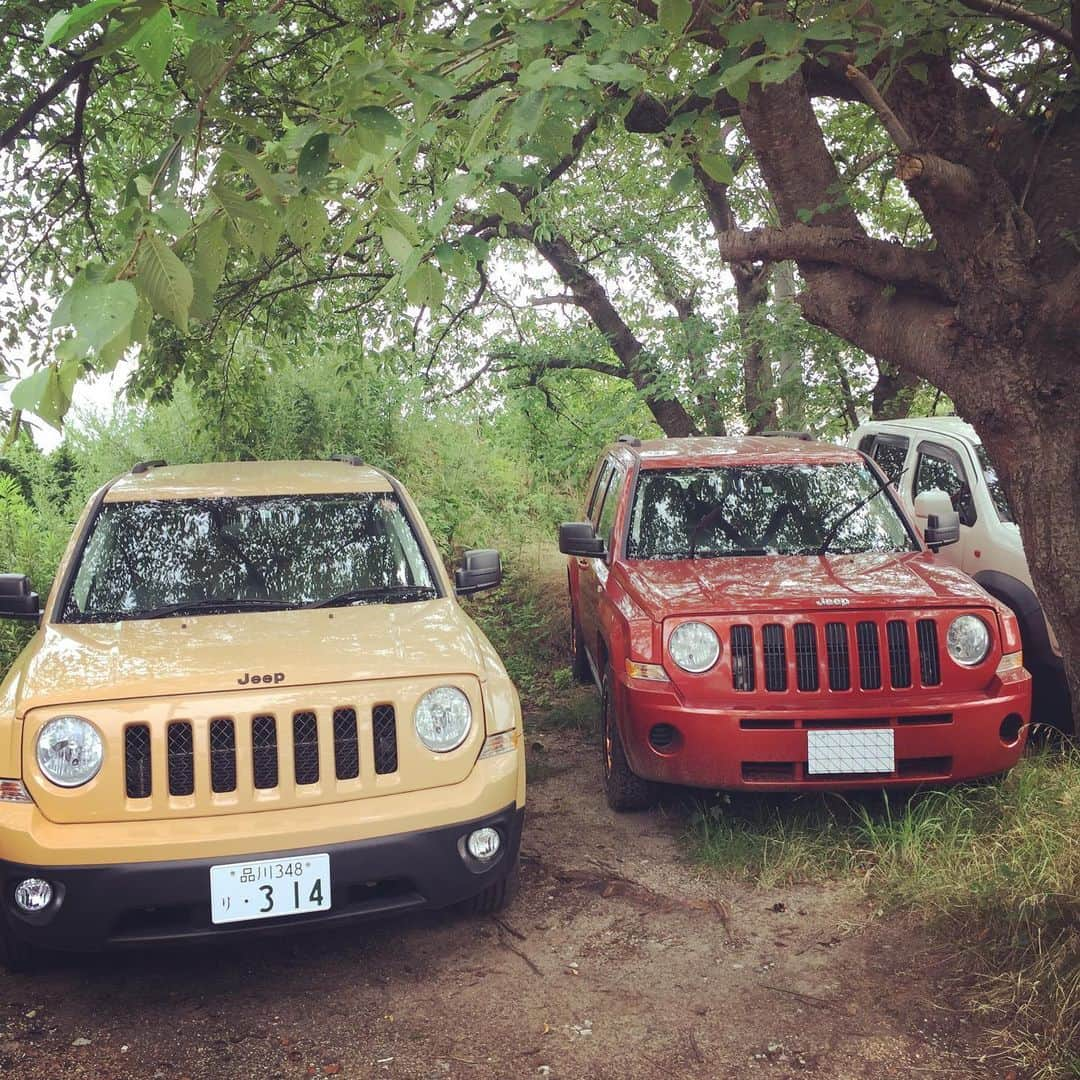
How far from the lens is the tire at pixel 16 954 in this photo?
3691 millimetres

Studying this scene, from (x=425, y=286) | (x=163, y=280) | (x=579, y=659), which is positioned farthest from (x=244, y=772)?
(x=579, y=659)

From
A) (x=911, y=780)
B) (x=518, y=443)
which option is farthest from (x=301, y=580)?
(x=518, y=443)

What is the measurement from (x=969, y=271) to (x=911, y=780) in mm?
2202

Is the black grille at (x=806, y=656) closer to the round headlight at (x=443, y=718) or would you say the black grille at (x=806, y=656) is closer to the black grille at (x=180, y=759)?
the round headlight at (x=443, y=718)

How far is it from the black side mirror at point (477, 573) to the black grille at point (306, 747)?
1.32 meters

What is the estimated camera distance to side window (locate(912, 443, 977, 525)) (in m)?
7.03

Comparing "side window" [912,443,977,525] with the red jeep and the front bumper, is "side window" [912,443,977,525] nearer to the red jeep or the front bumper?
the red jeep

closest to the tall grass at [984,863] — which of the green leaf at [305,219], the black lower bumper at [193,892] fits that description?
the black lower bumper at [193,892]

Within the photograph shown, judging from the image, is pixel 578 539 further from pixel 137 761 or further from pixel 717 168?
pixel 137 761

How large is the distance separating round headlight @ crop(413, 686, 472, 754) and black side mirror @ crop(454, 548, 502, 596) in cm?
106

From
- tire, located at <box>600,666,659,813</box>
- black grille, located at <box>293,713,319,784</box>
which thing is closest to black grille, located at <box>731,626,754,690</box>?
tire, located at <box>600,666,659,813</box>

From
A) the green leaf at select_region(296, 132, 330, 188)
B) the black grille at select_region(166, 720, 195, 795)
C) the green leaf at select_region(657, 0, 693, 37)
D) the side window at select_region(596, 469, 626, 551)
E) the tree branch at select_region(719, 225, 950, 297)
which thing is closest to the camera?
the green leaf at select_region(296, 132, 330, 188)

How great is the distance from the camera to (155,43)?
237 cm

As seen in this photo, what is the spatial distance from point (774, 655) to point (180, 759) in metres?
2.54
